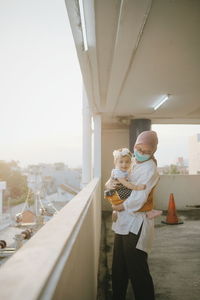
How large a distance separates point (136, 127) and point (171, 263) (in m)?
4.64

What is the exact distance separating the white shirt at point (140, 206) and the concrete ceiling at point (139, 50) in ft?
4.34

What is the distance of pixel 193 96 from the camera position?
550 centimetres

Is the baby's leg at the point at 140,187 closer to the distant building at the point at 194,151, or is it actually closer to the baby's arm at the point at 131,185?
the baby's arm at the point at 131,185

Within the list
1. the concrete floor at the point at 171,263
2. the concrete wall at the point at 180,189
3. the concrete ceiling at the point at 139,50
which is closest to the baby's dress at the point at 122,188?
the concrete floor at the point at 171,263

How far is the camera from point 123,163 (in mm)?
2512

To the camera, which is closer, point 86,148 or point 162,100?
point 162,100

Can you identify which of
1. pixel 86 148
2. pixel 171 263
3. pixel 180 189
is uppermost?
pixel 86 148

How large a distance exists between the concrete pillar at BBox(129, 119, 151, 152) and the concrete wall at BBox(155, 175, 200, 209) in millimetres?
1685

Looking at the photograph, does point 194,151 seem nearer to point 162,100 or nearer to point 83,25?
point 162,100

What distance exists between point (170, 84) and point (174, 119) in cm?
403

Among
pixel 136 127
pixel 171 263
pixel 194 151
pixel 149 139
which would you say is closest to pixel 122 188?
pixel 149 139

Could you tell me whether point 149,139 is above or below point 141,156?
above

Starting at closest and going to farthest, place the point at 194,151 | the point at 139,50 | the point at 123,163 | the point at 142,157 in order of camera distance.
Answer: the point at 142,157 → the point at 123,163 → the point at 139,50 → the point at 194,151

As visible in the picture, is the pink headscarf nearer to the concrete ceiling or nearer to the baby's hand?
the baby's hand
